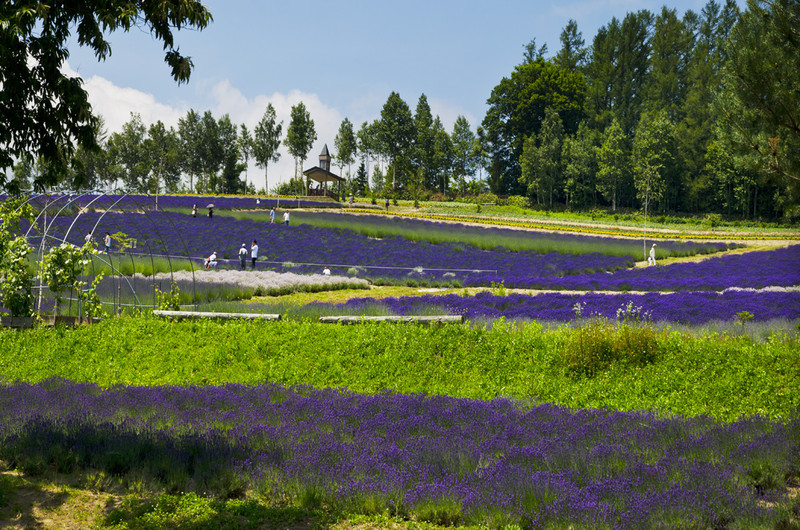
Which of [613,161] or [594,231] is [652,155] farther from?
[594,231]

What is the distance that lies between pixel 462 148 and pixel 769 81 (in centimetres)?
9040

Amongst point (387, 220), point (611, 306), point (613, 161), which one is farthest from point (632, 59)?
point (611, 306)

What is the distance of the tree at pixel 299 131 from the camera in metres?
87.1

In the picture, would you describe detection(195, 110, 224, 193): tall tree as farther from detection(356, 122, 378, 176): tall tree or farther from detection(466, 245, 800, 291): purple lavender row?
detection(466, 245, 800, 291): purple lavender row

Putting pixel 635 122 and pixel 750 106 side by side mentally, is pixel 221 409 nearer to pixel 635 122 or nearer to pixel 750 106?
pixel 750 106

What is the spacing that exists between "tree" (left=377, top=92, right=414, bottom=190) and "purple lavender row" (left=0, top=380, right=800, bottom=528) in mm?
83425

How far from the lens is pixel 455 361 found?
11516mm

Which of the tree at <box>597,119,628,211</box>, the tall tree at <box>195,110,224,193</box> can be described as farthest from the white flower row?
the tall tree at <box>195,110,224,193</box>

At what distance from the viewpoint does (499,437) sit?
7098 mm

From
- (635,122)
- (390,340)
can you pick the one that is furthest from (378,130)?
(390,340)

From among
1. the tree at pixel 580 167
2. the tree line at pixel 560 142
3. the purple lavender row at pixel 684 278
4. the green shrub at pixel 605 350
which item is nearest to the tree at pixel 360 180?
the tree line at pixel 560 142

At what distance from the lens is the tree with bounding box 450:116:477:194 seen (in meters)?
96.1

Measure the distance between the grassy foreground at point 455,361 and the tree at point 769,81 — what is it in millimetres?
3591

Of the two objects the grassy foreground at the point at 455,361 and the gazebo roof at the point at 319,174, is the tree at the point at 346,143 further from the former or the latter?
the grassy foreground at the point at 455,361
